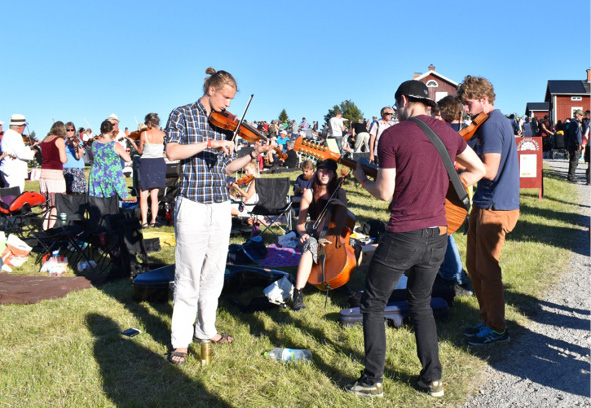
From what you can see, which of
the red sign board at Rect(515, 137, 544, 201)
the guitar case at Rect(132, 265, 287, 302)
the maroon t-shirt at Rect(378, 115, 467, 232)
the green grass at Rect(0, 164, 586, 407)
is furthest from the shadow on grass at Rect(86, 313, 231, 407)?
the red sign board at Rect(515, 137, 544, 201)

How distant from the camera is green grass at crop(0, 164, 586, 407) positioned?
323 centimetres

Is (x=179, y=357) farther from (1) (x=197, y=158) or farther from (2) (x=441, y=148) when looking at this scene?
(2) (x=441, y=148)

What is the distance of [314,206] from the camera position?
16.6 feet

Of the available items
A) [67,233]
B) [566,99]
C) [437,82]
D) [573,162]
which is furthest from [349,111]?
[67,233]

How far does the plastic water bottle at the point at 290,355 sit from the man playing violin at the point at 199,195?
25.6 inches

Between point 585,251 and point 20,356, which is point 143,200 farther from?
point 585,251

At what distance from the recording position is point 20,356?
3.85 m

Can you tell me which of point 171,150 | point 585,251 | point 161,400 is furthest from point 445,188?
point 585,251

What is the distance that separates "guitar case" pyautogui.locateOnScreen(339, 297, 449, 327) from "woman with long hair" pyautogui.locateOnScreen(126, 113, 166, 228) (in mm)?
5335

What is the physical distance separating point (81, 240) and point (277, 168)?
36.1 feet

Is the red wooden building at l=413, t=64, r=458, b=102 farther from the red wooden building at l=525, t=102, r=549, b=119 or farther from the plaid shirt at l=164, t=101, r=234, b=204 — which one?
the plaid shirt at l=164, t=101, r=234, b=204

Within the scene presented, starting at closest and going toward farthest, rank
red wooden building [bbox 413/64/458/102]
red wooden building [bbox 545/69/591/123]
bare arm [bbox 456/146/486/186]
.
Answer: bare arm [bbox 456/146/486/186] → red wooden building [bbox 545/69/591/123] → red wooden building [bbox 413/64/458/102]

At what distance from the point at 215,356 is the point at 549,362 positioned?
2496mm

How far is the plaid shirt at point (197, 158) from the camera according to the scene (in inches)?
134
